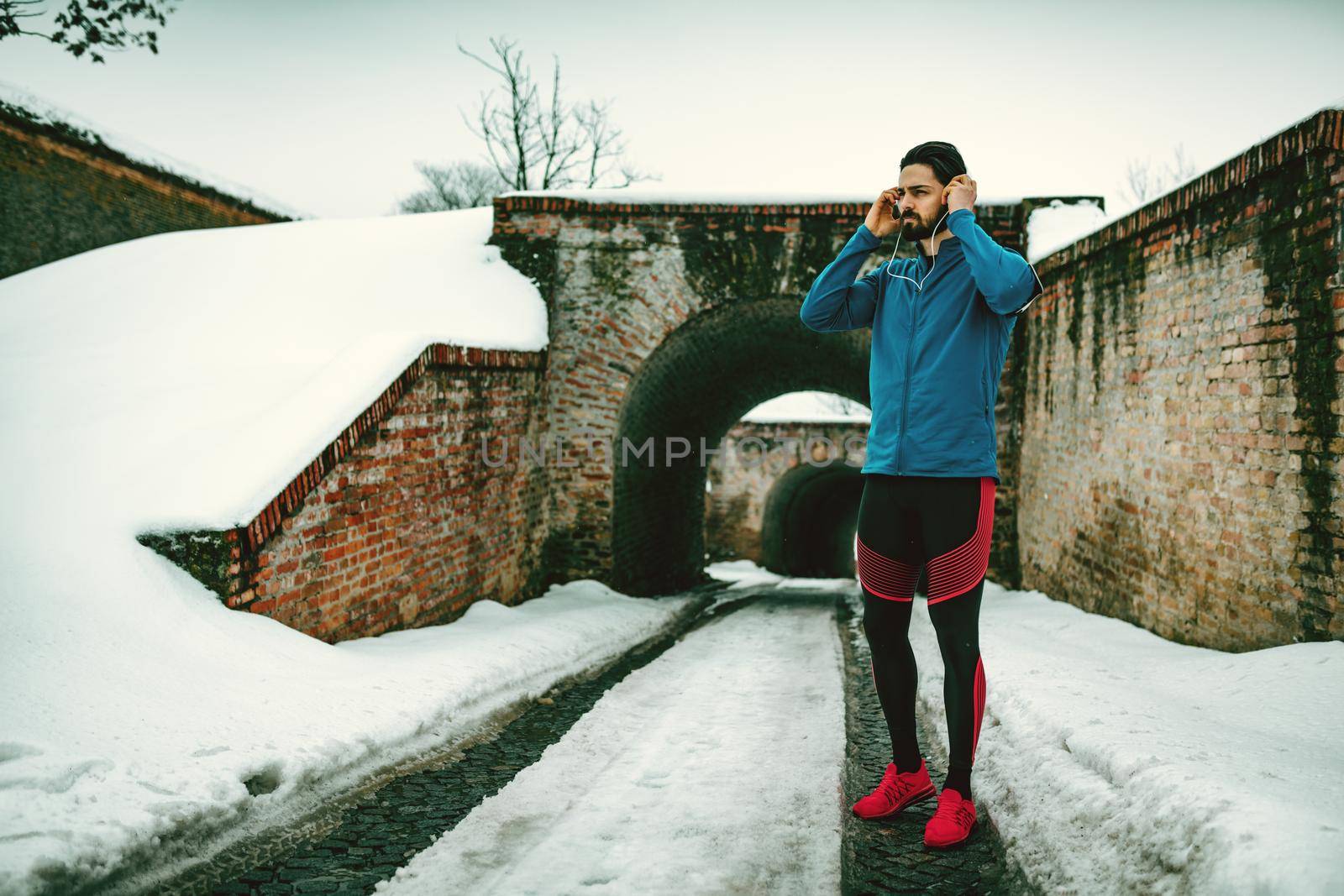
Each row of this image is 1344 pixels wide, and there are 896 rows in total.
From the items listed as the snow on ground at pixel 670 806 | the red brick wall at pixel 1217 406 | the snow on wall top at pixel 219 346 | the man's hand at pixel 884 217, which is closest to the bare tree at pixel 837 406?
the snow on wall top at pixel 219 346

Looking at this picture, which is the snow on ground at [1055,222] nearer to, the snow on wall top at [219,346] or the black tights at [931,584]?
the snow on wall top at [219,346]

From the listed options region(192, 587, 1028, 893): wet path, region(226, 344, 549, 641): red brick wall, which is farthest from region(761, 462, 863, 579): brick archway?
region(192, 587, 1028, 893): wet path

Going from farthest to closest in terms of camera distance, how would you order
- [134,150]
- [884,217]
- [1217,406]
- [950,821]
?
1. [134,150]
2. [1217,406]
3. [884,217]
4. [950,821]

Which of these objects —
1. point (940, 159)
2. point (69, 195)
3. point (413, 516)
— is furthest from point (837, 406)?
point (940, 159)

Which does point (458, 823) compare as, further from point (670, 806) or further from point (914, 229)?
point (914, 229)

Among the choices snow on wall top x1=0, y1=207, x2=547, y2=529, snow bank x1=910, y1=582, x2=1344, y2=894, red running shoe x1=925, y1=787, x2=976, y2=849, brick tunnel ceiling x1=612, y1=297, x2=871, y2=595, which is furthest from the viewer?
brick tunnel ceiling x1=612, y1=297, x2=871, y2=595

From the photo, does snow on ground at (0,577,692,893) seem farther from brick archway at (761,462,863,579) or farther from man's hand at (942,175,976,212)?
brick archway at (761,462,863,579)

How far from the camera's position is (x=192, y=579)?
385 centimetres

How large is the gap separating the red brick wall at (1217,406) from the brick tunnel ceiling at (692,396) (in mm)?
3170

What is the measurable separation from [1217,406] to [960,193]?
2.60 metres

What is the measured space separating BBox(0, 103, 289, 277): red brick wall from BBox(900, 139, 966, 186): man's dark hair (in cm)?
1498

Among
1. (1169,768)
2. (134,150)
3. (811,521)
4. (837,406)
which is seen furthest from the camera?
(837,406)

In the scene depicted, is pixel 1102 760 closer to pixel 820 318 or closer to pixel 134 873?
pixel 820 318

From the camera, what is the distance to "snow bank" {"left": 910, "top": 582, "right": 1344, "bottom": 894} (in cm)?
173
